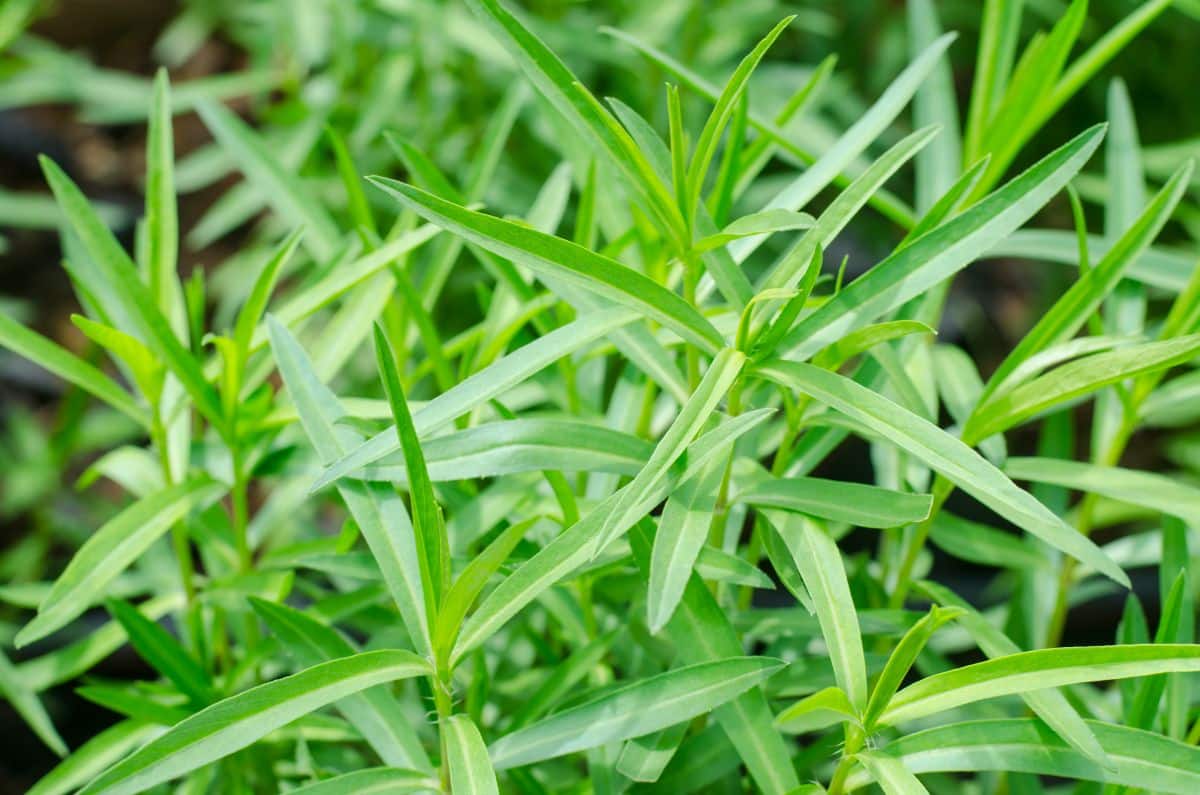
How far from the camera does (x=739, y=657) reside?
0.43m

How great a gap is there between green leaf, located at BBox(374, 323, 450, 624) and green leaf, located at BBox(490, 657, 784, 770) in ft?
0.22

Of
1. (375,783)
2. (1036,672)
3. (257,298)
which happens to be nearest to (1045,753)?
(1036,672)

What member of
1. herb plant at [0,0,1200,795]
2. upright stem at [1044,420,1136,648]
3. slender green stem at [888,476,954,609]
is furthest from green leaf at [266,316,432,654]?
upright stem at [1044,420,1136,648]

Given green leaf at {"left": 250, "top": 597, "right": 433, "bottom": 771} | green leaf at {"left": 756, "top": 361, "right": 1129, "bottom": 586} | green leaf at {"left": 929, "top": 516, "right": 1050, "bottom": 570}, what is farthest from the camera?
green leaf at {"left": 929, "top": 516, "right": 1050, "bottom": 570}

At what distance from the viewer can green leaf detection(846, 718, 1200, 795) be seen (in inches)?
16.5

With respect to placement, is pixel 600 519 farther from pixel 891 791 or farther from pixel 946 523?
pixel 946 523

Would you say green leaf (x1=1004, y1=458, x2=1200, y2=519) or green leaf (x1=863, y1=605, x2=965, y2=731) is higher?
green leaf (x1=1004, y1=458, x2=1200, y2=519)

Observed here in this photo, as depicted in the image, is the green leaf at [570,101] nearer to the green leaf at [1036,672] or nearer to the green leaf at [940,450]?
the green leaf at [940,450]

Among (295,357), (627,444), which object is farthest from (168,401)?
(627,444)

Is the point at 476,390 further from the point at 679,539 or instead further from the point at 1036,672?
the point at 1036,672

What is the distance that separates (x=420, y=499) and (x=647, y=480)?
0.26ft

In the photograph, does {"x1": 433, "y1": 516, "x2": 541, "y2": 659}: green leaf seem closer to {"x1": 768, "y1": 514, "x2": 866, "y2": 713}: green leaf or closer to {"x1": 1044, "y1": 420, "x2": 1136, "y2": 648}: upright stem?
{"x1": 768, "y1": 514, "x2": 866, "y2": 713}: green leaf

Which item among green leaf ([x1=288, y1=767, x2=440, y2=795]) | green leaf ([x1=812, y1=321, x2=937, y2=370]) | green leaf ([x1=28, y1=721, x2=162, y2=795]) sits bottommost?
green leaf ([x1=28, y1=721, x2=162, y2=795])

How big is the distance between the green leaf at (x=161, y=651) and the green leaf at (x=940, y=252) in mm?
315
